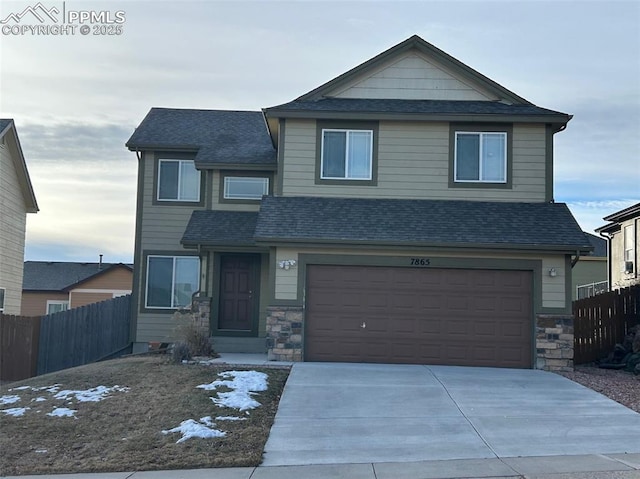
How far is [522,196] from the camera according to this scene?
53.8 feet

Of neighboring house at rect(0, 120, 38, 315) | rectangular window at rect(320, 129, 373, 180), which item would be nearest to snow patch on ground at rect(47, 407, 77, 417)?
rectangular window at rect(320, 129, 373, 180)

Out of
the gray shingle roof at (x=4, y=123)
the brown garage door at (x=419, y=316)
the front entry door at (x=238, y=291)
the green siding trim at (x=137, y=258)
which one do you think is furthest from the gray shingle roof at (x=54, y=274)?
the brown garage door at (x=419, y=316)

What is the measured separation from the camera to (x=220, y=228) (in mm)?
18375

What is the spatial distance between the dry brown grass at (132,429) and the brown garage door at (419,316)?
2600 millimetres

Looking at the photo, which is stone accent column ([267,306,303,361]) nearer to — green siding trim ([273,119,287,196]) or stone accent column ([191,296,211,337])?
stone accent column ([191,296,211,337])

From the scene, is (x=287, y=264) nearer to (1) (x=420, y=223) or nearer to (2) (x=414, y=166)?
(1) (x=420, y=223)

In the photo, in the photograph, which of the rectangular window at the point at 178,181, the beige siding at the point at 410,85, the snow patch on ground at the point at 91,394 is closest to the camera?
the snow patch on ground at the point at 91,394

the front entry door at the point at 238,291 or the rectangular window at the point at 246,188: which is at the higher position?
the rectangular window at the point at 246,188

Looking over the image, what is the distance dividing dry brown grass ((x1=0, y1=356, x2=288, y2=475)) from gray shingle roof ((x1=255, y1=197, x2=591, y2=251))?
364 centimetres

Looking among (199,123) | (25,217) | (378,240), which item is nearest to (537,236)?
(378,240)

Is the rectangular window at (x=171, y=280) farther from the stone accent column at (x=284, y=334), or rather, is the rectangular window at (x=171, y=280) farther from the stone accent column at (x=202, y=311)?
the stone accent column at (x=284, y=334)

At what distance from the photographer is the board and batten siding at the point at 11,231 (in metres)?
21.9

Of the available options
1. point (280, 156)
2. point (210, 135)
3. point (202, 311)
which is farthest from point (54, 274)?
point (280, 156)

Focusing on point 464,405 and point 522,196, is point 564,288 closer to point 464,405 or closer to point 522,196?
point 522,196
